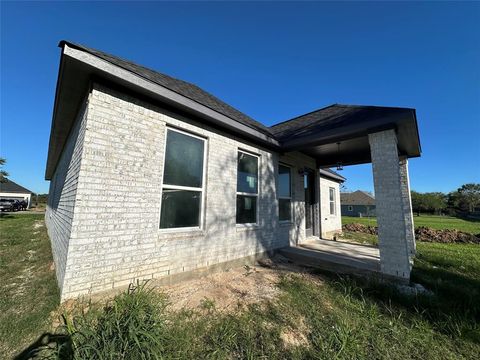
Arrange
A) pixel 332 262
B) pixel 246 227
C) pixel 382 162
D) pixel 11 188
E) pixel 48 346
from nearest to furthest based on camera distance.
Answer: pixel 48 346
pixel 382 162
pixel 332 262
pixel 246 227
pixel 11 188

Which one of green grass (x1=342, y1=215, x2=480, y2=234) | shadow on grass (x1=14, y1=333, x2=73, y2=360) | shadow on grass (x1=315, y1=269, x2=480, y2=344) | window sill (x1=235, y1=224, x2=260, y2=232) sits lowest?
green grass (x1=342, y1=215, x2=480, y2=234)

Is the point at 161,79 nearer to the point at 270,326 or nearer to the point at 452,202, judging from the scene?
the point at 270,326

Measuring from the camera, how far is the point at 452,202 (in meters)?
60.5

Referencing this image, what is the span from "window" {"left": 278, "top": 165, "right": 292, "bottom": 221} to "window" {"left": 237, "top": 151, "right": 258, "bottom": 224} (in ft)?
4.29

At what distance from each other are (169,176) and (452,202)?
8517cm

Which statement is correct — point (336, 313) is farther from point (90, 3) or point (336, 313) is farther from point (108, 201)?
point (90, 3)

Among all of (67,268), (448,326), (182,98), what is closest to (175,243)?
(67,268)

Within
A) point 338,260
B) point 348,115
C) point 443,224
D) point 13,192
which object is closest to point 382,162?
point 348,115

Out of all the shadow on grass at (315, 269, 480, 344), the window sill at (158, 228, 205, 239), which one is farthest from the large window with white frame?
the window sill at (158, 228, 205, 239)

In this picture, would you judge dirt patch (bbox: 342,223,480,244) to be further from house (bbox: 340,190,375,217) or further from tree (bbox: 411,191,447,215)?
tree (bbox: 411,191,447,215)

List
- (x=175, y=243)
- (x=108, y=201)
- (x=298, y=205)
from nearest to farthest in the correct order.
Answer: (x=108, y=201), (x=175, y=243), (x=298, y=205)

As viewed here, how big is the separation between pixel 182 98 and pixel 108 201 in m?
2.39

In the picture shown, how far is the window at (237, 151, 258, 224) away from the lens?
5.73m

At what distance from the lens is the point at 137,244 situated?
11.7 feet
